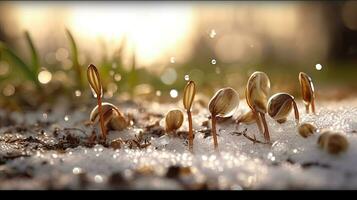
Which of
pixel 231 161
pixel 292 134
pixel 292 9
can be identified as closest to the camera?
pixel 231 161

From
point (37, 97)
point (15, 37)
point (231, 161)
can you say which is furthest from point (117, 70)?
point (15, 37)

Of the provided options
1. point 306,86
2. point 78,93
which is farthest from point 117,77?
point 306,86

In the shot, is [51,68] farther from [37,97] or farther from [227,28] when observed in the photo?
[227,28]

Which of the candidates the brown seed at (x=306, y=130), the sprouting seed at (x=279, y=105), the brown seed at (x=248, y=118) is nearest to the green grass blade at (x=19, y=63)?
the brown seed at (x=248, y=118)

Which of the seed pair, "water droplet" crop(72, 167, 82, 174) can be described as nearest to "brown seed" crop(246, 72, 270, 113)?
the seed pair

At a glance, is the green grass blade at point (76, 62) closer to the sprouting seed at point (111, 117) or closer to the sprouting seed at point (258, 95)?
the sprouting seed at point (111, 117)

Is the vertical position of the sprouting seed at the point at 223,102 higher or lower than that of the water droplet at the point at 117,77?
lower

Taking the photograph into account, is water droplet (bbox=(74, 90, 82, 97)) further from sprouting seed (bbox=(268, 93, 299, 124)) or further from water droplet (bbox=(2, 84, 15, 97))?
sprouting seed (bbox=(268, 93, 299, 124))
